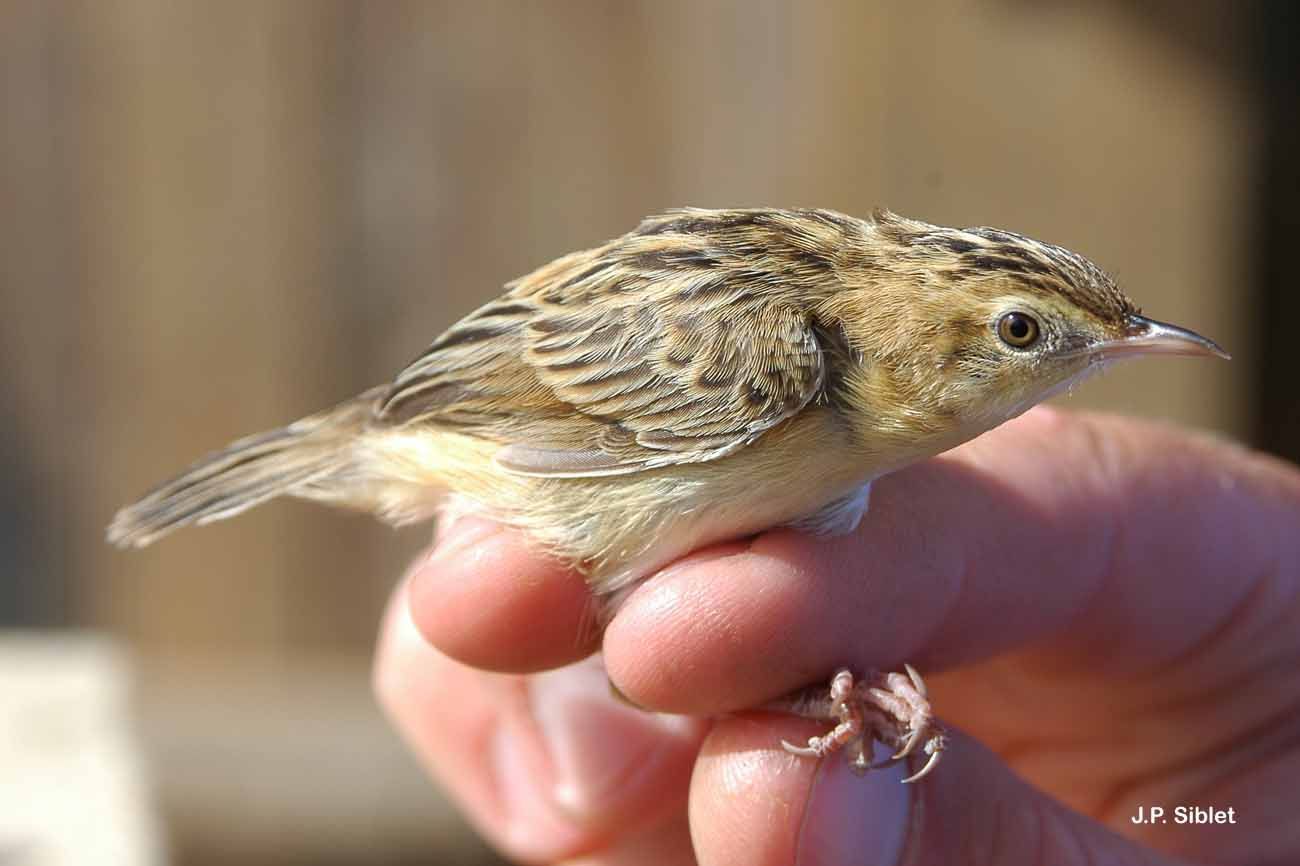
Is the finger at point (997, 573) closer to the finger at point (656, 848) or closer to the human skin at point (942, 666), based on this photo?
the human skin at point (942, 666)

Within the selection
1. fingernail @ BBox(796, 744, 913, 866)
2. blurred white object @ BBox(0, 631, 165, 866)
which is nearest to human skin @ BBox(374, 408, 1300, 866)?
fingernail @ BBox(796, 744, 913, 866)

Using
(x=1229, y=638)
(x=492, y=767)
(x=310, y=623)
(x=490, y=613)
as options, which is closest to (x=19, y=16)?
(x=310, y=623)

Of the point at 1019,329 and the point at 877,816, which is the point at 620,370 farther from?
the point at 877,816

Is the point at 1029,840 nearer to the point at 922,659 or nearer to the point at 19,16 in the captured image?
the point at 922,659

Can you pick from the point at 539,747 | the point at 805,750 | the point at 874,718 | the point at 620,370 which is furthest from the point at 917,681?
the point at 539,747

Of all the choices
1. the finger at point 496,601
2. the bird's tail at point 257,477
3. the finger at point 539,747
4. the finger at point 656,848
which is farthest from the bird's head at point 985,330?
the finger at point 656,848

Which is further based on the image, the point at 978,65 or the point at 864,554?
the point at 978,65
